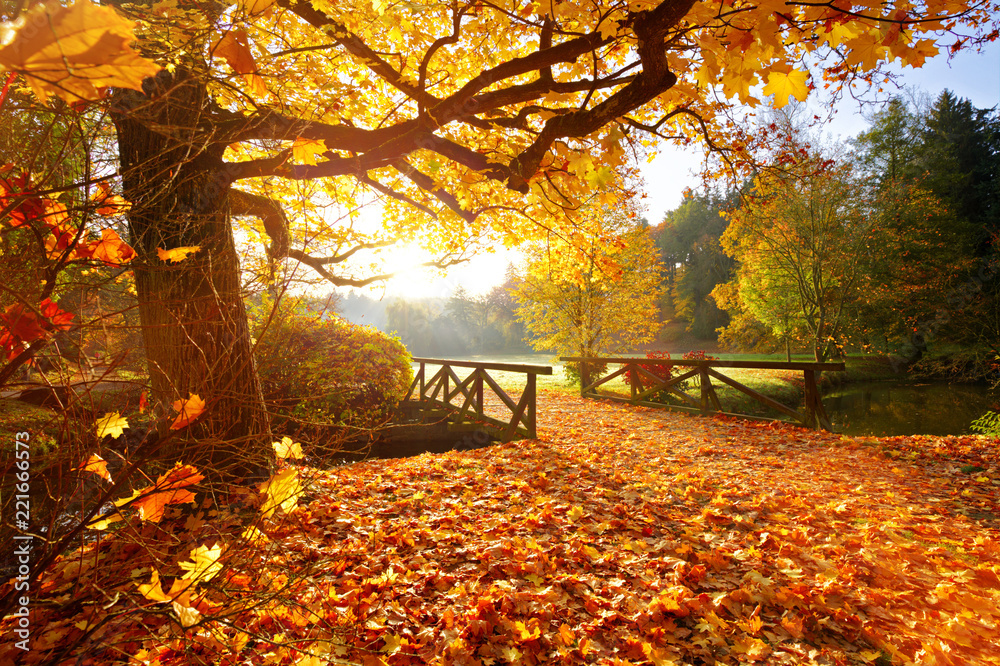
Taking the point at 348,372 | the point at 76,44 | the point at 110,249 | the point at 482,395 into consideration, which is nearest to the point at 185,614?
the point at 110,249

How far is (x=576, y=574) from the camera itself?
8.16 ft

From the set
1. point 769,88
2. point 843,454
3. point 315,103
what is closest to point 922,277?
point 843,454

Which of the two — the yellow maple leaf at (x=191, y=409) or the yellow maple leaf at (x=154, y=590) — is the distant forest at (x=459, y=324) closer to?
the yellow maple leaf at (x=191, y=409)

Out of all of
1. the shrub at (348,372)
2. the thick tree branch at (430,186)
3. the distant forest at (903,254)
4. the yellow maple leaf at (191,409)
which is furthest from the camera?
the distant forest at (903,254)

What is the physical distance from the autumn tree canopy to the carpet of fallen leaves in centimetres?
78

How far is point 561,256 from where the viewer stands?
23.0 ft

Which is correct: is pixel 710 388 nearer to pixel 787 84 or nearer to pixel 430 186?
pixel 430 186

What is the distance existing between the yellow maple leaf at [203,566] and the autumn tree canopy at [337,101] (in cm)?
53

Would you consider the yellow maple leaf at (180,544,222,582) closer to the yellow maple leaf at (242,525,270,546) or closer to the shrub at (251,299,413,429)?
the yellow maple leaf at (242,525,270,546)

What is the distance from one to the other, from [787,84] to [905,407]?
15.4 meters

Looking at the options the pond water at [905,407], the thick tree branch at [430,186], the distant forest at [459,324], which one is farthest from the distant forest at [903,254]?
the distant forest at [459,324]

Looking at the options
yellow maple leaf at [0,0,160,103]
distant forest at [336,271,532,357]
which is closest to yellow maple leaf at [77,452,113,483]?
yellow maple leaf at [0,0,160,103]

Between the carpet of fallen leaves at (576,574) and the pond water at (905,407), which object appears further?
the pond water at (905,407)

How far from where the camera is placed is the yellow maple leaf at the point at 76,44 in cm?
58
